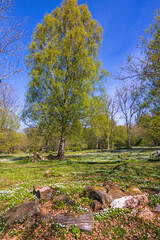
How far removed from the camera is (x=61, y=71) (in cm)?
1950

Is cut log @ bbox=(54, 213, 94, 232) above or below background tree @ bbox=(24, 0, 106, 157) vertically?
below

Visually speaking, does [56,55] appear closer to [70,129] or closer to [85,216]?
[70,129]

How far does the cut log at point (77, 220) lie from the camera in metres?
4.68

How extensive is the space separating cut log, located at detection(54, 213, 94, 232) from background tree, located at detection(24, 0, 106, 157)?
13.9m

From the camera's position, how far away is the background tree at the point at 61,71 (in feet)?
62.2

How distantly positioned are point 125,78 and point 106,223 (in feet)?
26.9

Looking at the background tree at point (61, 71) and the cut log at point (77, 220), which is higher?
the background tree at point (61, 71)

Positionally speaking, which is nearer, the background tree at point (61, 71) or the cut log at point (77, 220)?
the cut log at point (77, 220)

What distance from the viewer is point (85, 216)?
4.91 m

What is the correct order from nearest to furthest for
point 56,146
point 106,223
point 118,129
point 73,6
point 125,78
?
point 106,223, point 125,78, point 73,6, point 56,146, point 118,129

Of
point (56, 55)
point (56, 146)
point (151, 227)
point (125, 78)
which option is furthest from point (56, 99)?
point (56, 146)

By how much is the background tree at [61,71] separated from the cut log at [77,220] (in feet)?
45.7

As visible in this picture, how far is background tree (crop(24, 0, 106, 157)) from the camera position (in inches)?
746

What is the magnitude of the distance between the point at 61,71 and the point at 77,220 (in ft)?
59.5
